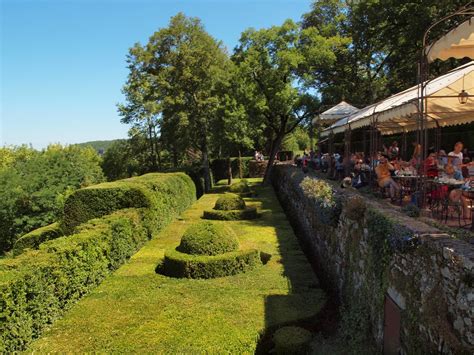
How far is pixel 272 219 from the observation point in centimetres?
1867

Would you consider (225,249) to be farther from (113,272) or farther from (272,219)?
(272,219)

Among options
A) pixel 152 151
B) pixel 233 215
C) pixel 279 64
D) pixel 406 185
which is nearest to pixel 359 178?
pixel 406 185

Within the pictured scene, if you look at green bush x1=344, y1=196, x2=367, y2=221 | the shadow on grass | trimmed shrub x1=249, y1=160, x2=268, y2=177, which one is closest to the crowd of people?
green bush x1=344, y1=196, x2=367, y2=221

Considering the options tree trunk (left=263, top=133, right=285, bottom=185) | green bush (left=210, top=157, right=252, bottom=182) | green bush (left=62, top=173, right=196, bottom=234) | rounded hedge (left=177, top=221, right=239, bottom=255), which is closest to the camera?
rounded hedge (left=177, top=221, right=239, bottom=255)

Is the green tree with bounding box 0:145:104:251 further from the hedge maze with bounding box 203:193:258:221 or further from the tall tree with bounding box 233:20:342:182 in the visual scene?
the tall tree with bounding box 233:20:342:182

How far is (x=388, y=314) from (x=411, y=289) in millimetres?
979

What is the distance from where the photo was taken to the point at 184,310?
27.7 feet

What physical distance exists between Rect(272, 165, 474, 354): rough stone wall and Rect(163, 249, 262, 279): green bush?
8.90 feet

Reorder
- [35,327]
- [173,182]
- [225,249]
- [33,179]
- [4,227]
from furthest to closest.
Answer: [33,179], [4,227], [173,182], [225,249], [35,327]

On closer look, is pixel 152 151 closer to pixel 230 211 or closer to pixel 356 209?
pixel 230 211

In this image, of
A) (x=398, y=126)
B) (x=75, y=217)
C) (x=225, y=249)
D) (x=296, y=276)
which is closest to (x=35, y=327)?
(x=225, y=249)

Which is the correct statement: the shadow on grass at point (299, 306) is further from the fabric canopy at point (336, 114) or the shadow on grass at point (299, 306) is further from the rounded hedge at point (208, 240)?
the fabric canopy at point (336, 114)

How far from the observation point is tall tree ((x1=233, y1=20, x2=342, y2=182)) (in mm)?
27016

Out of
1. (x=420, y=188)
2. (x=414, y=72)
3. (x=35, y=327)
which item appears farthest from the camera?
(x=414, y=72)
